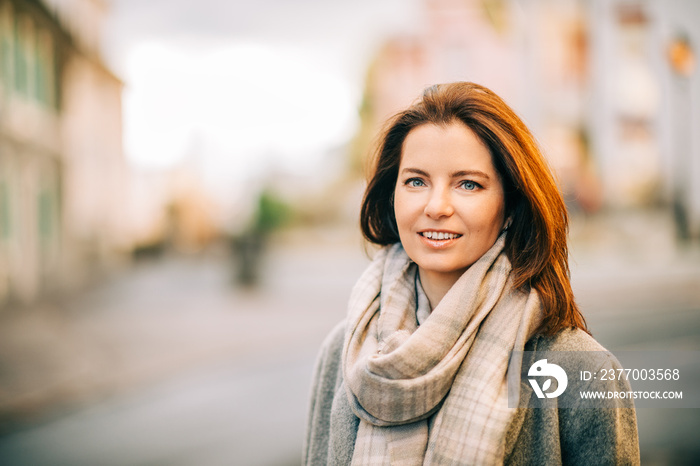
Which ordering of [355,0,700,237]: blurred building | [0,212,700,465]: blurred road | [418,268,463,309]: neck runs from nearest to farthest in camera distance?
[418,268,463,309]: neck → [0,212,700,465]: blurred road → [355,0,700,237]: blurred building

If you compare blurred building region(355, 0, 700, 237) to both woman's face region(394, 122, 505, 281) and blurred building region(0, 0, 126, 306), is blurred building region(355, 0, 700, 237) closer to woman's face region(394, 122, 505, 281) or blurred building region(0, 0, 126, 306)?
blurred building region(0, 0, 126, 306)

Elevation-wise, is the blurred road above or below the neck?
below

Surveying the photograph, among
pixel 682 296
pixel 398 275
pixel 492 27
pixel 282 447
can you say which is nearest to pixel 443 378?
pixel 398 275

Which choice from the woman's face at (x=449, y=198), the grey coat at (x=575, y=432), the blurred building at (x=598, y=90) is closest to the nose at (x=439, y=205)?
the woman's face at (x=449, y=198)

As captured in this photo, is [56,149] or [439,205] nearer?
[439,205]

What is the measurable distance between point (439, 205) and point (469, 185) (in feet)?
0.39

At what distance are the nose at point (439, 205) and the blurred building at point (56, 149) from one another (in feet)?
37.1

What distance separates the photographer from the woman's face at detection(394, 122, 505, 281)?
4.95 feet

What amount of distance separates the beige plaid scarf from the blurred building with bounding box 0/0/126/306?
11.2 m

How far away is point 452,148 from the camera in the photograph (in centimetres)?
152

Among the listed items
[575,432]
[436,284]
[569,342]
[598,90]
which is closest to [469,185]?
[436,284]

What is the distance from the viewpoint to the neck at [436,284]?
5.43ft

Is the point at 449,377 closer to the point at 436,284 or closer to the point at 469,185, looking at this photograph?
the point at 436,284

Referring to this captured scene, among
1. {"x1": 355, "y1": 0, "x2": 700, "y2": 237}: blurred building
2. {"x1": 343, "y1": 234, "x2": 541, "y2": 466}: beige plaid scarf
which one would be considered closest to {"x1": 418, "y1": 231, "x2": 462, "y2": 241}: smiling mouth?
{"x1": 343, "y1": 234, "x2": 541, "y2": 466}: beige plaid scarf
